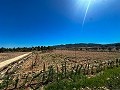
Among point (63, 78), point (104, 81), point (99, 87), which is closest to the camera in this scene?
point (99, 87)

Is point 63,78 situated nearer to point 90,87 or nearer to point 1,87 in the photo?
point 90,87

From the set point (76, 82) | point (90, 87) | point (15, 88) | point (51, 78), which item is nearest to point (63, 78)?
point (51, 78)

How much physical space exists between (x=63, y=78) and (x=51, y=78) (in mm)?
1098

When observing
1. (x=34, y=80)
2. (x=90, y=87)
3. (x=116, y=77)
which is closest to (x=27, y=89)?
(x=34, y=80)

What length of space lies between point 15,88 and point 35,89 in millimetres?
1464

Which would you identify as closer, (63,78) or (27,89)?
(27,89)

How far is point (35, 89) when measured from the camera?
1634 centimetres

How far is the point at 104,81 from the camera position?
1872 cm

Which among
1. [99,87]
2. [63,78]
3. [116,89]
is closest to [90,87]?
[99,87]

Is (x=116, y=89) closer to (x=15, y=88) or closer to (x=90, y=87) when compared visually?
(x=90, y=87)

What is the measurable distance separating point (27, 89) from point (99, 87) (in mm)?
5159

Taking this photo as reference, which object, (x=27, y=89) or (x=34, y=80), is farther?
(x=34, y=80)

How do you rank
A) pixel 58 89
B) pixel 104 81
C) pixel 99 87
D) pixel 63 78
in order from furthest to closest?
pixel 63 78 → pixel 104 81 → pixel 99 87 → pixel 58 89

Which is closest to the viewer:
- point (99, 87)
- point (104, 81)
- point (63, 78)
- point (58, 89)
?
point (58, 89)
